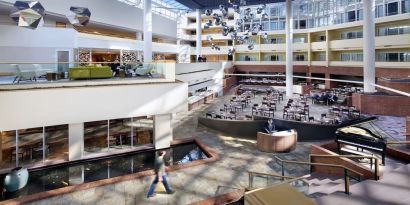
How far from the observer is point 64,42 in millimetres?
16922

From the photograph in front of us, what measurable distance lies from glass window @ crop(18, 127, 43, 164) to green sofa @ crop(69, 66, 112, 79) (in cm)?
279

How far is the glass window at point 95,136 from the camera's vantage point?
42.2 feet

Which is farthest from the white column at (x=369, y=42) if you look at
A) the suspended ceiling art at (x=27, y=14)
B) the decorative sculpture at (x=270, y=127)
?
the suspended ceiling art at (x=27, y=14)

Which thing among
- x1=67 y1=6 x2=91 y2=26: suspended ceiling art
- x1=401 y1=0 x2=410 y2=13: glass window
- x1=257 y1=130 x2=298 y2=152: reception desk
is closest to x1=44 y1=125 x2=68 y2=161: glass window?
x1=67 y1=6 x2=91 y2=26: suspended ceiling art

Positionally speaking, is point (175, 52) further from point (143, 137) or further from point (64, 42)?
point (143, 137)

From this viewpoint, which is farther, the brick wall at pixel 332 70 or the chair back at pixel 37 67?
the brick wall at pixel 332 70

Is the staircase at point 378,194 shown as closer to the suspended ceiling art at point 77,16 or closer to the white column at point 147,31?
the suspended ceiling art at point 77,16

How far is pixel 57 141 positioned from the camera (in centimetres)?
1233

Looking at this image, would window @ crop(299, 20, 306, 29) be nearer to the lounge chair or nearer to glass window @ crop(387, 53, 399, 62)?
glass window @ crop(387, 53, 399, 62)

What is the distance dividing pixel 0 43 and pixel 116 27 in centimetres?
987

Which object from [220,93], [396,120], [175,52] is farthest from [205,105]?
[396,120]

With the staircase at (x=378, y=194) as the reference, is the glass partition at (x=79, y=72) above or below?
above

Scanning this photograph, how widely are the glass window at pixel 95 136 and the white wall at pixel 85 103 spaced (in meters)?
1.58

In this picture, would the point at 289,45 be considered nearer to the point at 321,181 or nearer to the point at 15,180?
the point at 321,181
